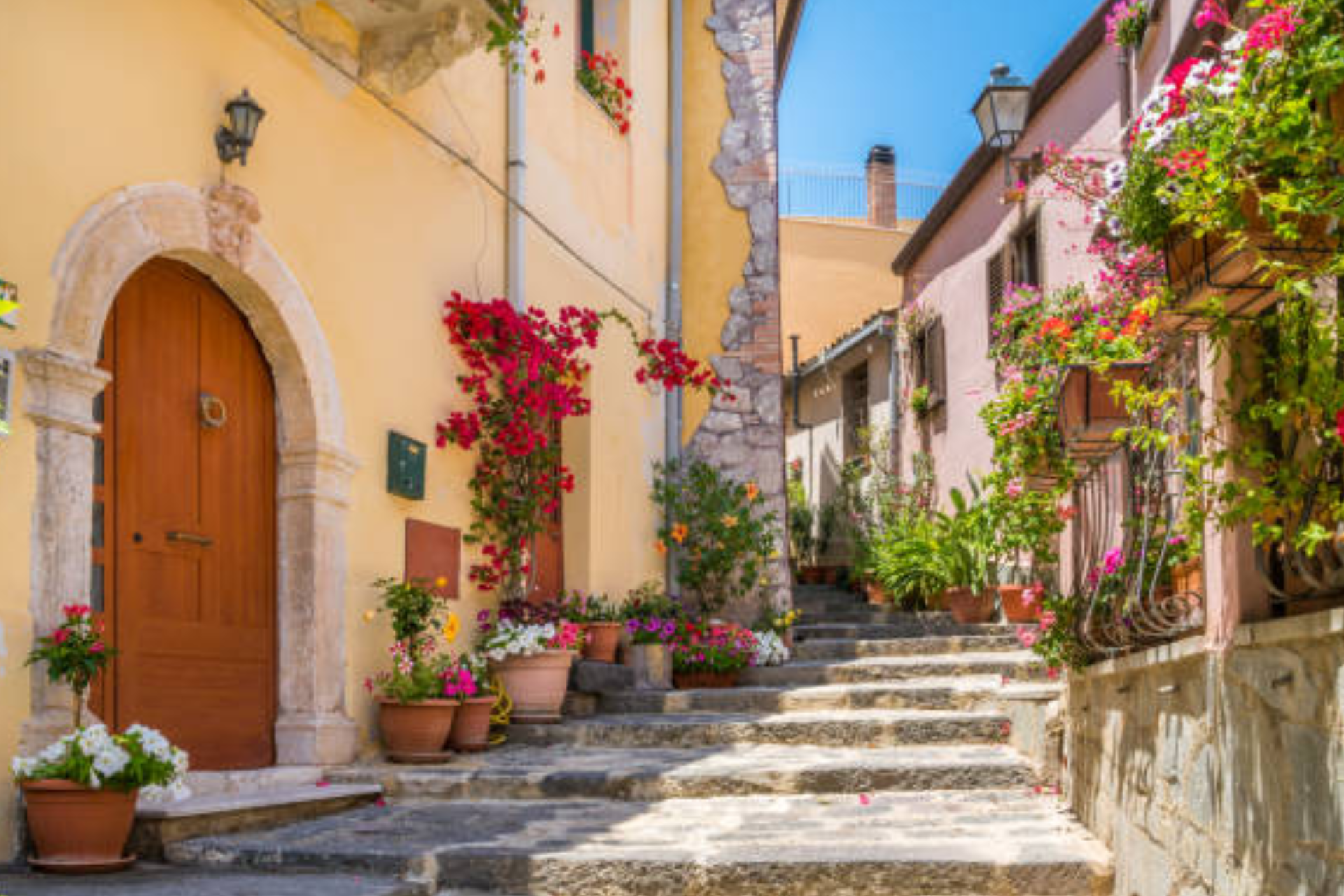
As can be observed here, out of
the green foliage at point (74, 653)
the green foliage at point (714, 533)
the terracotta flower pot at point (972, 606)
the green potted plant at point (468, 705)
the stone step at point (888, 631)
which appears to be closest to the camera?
the green foliage at point (74, 653)

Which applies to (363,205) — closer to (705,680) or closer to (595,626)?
(595,626)

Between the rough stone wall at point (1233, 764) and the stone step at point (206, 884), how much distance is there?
209cm

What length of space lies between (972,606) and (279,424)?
6.60 metres

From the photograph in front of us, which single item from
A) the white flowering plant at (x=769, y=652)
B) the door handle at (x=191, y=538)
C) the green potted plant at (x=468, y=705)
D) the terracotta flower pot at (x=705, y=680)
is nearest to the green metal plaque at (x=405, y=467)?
the green potted plant at (x=468, y=705)

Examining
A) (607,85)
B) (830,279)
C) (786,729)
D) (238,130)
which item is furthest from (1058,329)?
(830,279)

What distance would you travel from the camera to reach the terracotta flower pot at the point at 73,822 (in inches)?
159

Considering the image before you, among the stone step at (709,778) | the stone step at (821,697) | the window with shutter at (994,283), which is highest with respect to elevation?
the window with shutter at (994,283)

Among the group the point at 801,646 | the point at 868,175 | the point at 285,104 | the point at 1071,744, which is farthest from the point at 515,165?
the point at 868,175

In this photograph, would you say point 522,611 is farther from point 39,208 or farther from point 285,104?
point 39,208

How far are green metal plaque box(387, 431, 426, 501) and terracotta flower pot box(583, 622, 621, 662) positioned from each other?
1.86m

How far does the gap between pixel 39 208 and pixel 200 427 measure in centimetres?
125

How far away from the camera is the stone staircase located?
4.40m

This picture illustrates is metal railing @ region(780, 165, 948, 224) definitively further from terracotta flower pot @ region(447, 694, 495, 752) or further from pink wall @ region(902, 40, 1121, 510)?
terracotta flower pot @ region(447, 694, 495, 752)

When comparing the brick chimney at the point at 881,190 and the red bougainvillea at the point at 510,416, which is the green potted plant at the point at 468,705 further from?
the brick chimney at the point at 881,190
